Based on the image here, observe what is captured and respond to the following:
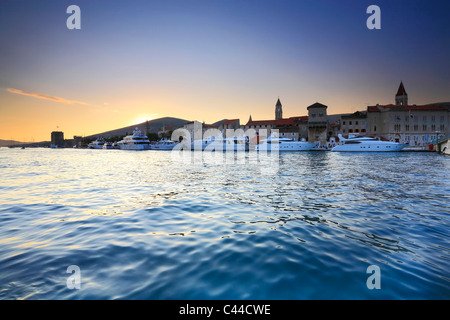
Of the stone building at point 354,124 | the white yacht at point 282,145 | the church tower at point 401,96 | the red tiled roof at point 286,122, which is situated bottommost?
the white yacht at point 282,145

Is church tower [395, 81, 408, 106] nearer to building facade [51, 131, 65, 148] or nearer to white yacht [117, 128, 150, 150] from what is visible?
white yacht [117, 128, 150, 150]

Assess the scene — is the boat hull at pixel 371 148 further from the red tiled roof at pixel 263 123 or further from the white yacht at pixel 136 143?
the white yacht at pixel 136 143

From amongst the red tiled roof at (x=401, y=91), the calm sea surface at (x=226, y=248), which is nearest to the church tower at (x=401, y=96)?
the red tiled roof at (x=401, y=91)

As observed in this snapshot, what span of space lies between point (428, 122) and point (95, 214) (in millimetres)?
83906

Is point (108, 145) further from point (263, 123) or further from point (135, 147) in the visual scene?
point (263, 123)

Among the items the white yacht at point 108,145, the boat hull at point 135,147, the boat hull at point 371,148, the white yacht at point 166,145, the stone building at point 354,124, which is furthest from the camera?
the white yacht at point 108,145

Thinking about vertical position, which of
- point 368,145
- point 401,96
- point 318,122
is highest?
point 401,96

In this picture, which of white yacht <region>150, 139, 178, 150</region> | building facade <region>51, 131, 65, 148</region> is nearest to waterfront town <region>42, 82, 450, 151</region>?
white yacht <region>150, 139, 178, 150</region>

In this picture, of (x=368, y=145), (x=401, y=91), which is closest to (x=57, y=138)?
(x=368, y=145)

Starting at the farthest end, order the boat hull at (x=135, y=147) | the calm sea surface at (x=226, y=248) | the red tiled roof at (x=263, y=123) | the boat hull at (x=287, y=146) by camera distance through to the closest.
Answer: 1. the red tiled roof at (x=263, y=123)
2. the boat hull at (x=135, y=147)
3. the boat hull at (x=287, y=146)
4. the calm sea surface at (x=226, y=248)

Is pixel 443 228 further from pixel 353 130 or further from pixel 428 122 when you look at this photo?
pixel 428 122
